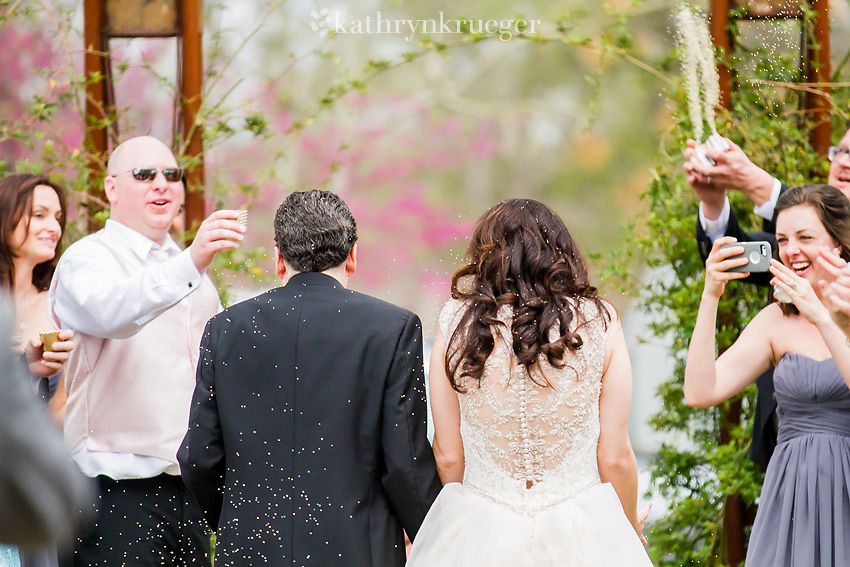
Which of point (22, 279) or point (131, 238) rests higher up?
point (131, 238)

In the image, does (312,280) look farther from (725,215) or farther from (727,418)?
(727,418)

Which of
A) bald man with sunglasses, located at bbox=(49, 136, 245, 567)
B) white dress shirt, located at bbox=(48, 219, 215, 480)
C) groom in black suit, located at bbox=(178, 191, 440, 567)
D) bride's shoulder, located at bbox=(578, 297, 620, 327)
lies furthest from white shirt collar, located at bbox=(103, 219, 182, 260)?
bride's shoulder, located at bbox=(578, 297, 620, 327)

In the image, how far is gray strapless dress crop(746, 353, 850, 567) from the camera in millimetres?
3010

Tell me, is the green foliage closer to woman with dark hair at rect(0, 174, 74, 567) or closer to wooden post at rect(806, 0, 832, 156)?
wooden post at rect(806, 0, 832, 156)

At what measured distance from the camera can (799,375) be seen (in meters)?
3.12

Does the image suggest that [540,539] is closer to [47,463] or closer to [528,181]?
[47,463]

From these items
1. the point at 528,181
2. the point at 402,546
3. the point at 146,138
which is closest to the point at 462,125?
the point at 528,181

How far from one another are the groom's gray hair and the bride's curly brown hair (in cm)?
35

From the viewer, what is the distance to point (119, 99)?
15.6 ft

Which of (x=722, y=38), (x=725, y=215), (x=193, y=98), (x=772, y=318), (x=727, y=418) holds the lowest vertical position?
(x=727, y=418)

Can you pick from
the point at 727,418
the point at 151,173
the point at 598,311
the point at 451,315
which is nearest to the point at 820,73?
the point at 727,418

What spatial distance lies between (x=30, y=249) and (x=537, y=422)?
212 cm

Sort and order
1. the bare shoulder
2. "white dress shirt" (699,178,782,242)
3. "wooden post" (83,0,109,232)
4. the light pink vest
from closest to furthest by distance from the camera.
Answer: the light pink vest < the bare shoulder < "white dress shirt" (699,178,782,242) < "wooden post" (83,0,109,232)

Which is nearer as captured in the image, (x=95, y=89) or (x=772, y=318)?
Answer: (x=772, y=318)
